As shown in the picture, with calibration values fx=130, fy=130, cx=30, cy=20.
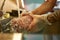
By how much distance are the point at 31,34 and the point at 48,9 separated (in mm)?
287

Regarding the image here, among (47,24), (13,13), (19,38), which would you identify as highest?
(13,13)

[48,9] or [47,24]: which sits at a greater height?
[48,9]

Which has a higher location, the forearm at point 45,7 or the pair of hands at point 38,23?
the forearm at point 45,7

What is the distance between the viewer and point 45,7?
1245 mm

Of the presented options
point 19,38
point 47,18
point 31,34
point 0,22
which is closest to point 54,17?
point 47,18

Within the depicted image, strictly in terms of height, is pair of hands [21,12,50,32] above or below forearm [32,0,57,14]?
below

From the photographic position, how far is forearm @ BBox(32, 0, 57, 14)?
4.06 ft

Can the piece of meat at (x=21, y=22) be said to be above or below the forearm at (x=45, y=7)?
below

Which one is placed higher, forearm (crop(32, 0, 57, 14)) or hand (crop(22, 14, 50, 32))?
forearm (crop(32, 0, 57, 14))

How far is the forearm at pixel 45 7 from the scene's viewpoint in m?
1.24

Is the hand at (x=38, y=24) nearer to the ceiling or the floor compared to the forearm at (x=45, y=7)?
nearer to the floor

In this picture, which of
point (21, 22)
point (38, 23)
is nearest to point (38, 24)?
point (38, 23)

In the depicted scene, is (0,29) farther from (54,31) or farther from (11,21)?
(54,31)

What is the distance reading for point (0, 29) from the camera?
48.4 inches
